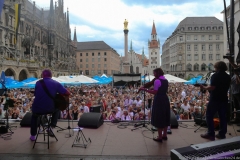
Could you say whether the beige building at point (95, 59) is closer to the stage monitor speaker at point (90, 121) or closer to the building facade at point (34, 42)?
the building facade at point (34, 42)

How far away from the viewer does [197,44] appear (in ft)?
256

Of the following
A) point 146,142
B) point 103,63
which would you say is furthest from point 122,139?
point 103,63

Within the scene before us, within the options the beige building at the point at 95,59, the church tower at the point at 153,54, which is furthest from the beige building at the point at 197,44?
the beige building at the point at 95,59

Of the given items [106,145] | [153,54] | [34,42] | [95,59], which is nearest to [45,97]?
[106,145]

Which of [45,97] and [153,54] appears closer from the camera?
[45,97]

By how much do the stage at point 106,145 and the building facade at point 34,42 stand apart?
2971 cm

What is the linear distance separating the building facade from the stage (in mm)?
29712

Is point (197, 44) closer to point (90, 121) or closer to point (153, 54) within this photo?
point (153, 54)

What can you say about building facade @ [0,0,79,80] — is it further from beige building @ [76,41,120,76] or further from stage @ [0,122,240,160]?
stage @ [0,122,240,160]

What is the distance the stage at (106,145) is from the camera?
4426 mm

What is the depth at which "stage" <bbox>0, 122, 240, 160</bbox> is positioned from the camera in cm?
443

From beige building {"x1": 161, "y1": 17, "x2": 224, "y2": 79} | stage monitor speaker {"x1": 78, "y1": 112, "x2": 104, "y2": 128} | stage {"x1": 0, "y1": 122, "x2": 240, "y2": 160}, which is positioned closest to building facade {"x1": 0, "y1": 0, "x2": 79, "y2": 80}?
stage monitor speaker {"x1": 78, "y1": 112, "x2": 104, "y2": 128}

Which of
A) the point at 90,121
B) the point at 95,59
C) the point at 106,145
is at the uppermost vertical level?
the point at 95,59

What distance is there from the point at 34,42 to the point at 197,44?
5671cm
